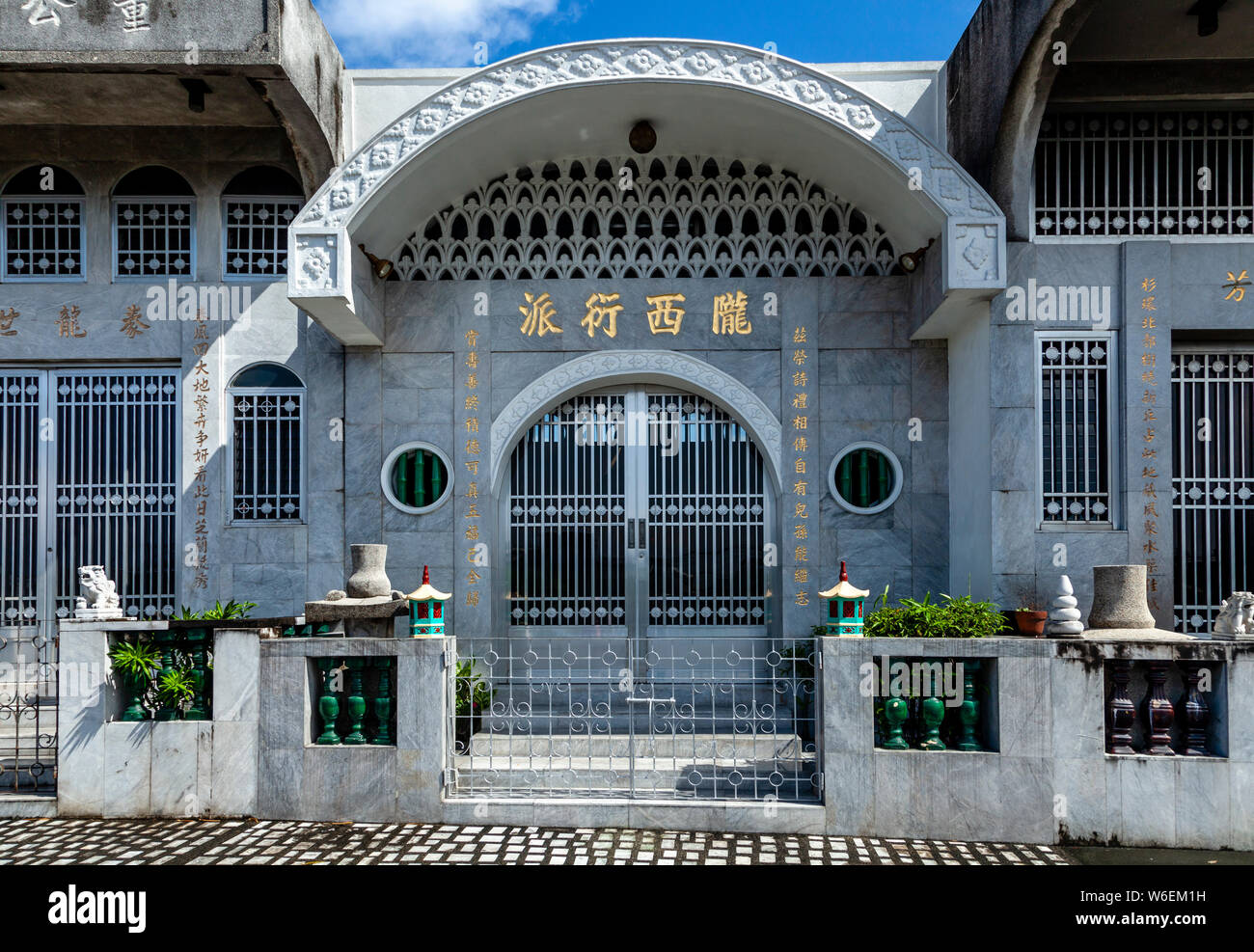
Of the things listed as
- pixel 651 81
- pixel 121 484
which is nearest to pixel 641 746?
pixel 651 81

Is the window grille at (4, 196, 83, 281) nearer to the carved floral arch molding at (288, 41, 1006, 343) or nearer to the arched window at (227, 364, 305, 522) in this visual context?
the arched window at (227, 364, 305, 522)

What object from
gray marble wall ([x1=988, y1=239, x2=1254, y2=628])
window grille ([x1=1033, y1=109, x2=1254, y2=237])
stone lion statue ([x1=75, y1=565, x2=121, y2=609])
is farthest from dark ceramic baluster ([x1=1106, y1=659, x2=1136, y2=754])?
stone lion statue ([x1=75, y1=565, x2=121, y2=609])

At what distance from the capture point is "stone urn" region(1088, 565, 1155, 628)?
5.99 m

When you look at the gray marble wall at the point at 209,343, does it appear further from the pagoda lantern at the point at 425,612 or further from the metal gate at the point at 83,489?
the pagoda lantern at the point at 425,612


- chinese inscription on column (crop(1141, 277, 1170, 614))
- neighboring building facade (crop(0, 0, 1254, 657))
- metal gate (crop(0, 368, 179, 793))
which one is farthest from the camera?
metal gate (crop(0, 368, 179, 793))

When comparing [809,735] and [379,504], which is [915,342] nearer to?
[809,735]

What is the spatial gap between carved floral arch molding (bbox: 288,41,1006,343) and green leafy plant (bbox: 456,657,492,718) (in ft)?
10.6

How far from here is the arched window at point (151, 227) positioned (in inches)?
328

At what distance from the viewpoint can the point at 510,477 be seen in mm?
8516

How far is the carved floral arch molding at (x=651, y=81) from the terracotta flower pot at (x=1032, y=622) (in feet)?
A: 8.54

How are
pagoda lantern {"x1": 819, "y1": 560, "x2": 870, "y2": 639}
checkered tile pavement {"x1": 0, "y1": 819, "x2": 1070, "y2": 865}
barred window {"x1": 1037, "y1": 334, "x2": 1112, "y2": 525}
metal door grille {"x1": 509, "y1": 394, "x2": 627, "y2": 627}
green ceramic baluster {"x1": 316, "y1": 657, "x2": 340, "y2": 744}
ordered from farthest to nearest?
1. metal door grille {"x1": 509, "y1": 394, "x2": 627, "y2": 627}
2. barred window {"x1": 1037, "y1": 334, "x2": 1112, "y2": 525}
3. green ceramic baluster {"x1": 316, "y1": 657, "x2": 340, "y2": 744}
4. pagoda lantern {"x1": 819, "y1": 560, "x2": 870, "y2": 639}
5. checkered tile pavement {"x1": 0, "y1": 819, "x2": 1070, "y2": 865}

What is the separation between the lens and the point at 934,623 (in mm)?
5664

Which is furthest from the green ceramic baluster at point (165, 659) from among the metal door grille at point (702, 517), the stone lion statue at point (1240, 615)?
the stone lion statue at point (1240, 615)

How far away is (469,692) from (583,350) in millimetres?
3472
